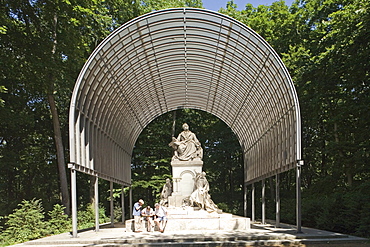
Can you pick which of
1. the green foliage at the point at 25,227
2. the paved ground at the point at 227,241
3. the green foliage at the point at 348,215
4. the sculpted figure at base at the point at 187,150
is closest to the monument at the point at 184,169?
the sculpted figure at base at the point at 187,150

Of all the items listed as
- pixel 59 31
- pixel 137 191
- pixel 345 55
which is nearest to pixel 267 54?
pixel 345 55

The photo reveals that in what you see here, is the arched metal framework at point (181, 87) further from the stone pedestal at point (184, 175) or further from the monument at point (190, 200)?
the stone pedestal at point (184, 175)

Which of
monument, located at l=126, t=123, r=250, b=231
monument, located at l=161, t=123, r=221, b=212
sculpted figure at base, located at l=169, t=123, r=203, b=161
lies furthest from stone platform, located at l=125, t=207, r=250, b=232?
sculpted figure at base, located at l=169, t=123, r=203, b=161

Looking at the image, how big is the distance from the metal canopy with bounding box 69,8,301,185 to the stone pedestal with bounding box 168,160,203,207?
4025 mm

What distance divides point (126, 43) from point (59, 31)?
9.15 meters

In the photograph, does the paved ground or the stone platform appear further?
the stone platform

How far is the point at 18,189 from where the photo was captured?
45719 mm

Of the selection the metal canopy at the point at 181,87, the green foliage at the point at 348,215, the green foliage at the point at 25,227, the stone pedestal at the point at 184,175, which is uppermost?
the metal canopy at the point at 181,87

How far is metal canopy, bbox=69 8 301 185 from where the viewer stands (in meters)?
19.4

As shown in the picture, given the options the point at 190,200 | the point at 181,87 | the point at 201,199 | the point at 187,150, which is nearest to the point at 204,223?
the point at 201,199

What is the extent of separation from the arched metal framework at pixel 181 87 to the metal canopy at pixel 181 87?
5 cm

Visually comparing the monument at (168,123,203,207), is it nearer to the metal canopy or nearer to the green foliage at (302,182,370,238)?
the metal canopy

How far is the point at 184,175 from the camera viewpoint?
81.6ft

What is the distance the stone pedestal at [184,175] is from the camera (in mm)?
24766
